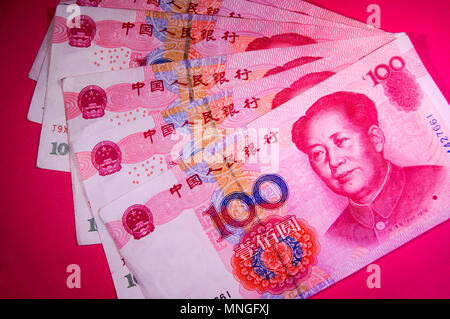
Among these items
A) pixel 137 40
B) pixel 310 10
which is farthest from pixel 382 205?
pixel 137 40

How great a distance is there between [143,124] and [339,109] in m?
0.34

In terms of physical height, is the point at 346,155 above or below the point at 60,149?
below

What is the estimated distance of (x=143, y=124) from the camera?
2.15 feet

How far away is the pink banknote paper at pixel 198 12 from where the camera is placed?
699mm

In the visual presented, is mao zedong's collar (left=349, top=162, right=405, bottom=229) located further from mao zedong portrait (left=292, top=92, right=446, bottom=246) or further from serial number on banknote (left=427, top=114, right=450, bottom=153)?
serial number on banknote (left=427, top=114, right=450, bottom=153)

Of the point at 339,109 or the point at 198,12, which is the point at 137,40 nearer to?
the point at 198,12

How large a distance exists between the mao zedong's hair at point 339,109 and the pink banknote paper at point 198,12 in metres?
0.14

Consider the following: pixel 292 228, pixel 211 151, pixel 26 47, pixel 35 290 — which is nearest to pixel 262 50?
pixel 211 151

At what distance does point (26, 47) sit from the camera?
0.71 metres

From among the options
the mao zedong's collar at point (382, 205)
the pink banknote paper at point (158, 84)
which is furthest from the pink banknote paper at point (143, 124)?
the mao zedong's collar at point (382, 205)

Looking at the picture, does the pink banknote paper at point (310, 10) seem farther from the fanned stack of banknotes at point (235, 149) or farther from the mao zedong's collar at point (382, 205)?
the mao zedong's collar at point (382, 205)

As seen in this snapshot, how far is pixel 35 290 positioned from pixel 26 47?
1.44 ft

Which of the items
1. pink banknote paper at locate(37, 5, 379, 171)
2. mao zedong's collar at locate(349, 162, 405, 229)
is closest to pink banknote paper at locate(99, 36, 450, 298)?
mao zedong's collar at locate(349, 162, 405, 229)
